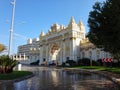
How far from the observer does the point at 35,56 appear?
103312 mm

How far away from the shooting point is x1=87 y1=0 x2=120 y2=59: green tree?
17.7 meters

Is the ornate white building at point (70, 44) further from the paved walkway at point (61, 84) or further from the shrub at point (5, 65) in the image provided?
the paved walkway at point (61, 84)

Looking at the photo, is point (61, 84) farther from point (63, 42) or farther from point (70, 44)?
point (63, 42)

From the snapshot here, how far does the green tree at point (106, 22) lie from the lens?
17719 mm

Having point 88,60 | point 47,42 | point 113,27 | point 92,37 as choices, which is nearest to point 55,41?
point 47,42

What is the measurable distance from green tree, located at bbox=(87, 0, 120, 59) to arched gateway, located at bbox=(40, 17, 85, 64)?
43.3m

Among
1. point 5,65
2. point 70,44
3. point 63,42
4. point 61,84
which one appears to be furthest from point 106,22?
point 63,42

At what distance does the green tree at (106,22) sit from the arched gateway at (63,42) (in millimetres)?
43298

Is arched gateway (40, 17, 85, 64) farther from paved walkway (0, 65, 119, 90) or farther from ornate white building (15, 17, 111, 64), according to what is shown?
paved walkway (0, 65, 119, 90)

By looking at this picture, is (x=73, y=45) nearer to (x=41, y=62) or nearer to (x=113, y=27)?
(x=41, y=62)

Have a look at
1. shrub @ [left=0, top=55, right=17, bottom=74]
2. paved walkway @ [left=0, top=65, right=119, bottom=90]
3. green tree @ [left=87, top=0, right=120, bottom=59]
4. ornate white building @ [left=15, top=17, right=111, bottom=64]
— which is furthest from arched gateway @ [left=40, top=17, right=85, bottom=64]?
paved walkway @ [left=0, top=65, right=119, bottom=90]

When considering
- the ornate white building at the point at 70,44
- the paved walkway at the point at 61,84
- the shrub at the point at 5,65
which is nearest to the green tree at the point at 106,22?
the paved walkway at the point at 61,84

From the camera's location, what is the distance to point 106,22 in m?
20.5

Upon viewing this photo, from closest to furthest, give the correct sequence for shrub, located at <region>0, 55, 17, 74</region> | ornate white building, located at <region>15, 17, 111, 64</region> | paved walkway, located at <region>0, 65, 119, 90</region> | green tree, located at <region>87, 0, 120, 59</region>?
1. paved walkway, located at <region>0, 65, 119, 90</region>
2. green tree, located at <region>87, 0, 120, 59</region>
3. shrub, located at <region>0, 55, 17, 74</region>
4. ornate white building, located at <region>15, 17, 111, 64</region>
